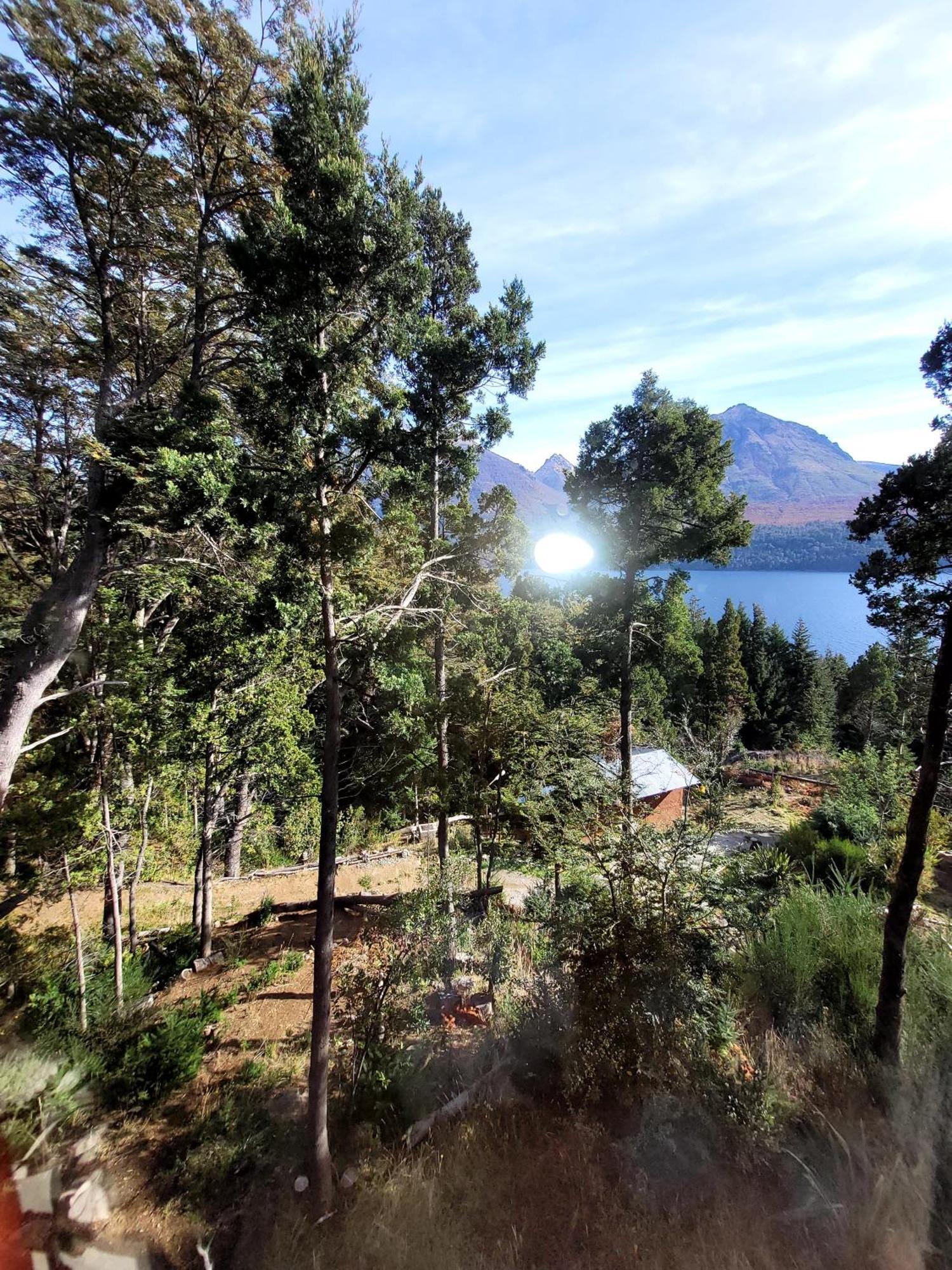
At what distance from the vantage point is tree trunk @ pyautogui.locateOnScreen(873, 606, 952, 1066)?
16.6ft

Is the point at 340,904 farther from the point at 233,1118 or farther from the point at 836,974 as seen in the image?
the point at 836,974

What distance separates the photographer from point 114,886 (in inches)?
267

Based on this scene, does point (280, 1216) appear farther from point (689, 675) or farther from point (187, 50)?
point (689, 675)

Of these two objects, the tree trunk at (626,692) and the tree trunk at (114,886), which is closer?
the tree trunk at (114,886)

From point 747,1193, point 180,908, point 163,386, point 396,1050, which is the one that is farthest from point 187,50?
point 180,908

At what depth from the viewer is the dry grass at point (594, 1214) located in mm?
3682

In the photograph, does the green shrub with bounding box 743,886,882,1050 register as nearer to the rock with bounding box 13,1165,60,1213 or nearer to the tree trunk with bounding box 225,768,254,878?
the rock with bounding box 13,1165,60,1213

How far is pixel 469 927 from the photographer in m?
8.16

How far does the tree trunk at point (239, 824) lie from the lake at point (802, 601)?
162 ft

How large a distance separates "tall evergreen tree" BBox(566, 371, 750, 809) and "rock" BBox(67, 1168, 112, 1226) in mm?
9721

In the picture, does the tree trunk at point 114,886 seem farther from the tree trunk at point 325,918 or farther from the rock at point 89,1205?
the tree trunk at point 325,918

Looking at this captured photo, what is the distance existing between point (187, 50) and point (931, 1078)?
1416cm

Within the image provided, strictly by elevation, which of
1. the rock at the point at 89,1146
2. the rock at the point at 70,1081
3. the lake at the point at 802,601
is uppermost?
the rock at the point at 70,1081

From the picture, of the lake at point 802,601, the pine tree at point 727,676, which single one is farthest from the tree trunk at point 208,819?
the lake at point 802,601
